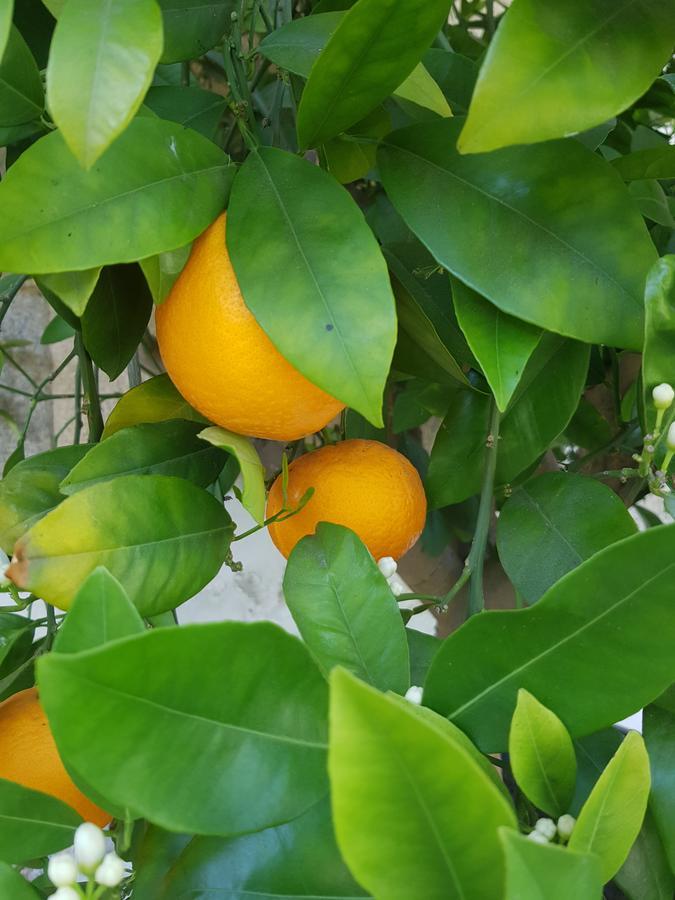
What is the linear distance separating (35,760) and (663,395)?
0.37 metres

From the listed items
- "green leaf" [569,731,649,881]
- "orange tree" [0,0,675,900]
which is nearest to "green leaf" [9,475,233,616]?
→ "orange tree" [0,0,675,900]

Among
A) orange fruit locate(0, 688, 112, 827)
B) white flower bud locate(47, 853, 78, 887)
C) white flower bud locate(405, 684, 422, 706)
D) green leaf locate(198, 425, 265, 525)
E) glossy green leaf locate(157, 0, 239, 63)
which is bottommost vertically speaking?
orange fruit locate(0, 688, 112, 827)

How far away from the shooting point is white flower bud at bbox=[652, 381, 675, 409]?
0.43 m

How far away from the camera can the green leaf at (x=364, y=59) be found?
35 centimetres

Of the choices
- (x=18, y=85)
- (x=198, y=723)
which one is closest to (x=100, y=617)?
(x=198, y=723)

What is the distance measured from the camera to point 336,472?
19.2 inches

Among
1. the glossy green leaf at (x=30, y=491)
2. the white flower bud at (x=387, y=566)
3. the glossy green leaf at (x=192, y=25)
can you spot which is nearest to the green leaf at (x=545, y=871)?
the white flower bud at (x=387, y=566)

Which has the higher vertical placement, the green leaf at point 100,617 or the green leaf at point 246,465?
the green leaf at point 100,617

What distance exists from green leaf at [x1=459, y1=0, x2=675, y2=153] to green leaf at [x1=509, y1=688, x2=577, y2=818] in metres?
0.20

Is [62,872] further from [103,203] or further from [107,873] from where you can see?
[103,203]

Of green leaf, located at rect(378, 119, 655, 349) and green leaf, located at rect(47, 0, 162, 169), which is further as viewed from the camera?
green leaf, located at rect(378, 119, 655, 349)

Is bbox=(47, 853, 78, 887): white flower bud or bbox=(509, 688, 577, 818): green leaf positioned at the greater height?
bbox=(509, 688, 577, 818): green leaf

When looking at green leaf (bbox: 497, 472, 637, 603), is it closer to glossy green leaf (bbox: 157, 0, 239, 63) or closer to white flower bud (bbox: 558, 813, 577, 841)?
white flower bud (bbox: 558, 813, 577, 841)

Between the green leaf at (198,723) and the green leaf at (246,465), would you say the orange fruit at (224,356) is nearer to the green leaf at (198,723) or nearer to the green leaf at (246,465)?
the green leaf at (246,465)
